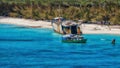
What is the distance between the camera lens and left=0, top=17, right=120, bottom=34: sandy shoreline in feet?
420

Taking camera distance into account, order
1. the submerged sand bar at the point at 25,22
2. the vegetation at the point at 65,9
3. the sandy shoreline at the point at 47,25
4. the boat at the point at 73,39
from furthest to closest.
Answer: the submerged sand bar at the point at 25,22, the vegetation at the point at 65,9, the sandy shoreline at the point at 47,25, the boat at the point at 73,39

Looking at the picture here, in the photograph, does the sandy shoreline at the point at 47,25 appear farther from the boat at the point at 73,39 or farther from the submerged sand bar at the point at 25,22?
the boat at the point at 73,39

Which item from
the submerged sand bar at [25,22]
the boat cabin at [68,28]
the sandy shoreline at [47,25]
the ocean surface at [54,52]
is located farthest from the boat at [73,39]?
the submerged sand bar at [25,22]

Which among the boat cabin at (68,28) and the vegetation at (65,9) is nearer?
the boat cabin at (68,28)

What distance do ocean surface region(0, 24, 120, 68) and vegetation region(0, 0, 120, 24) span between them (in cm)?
2139

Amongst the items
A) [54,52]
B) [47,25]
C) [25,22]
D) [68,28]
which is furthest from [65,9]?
[54,52]

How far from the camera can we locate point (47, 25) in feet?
477

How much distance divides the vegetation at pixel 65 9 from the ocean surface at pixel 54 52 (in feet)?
70.2

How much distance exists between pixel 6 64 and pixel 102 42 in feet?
112

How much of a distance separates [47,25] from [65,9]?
47.2 feet

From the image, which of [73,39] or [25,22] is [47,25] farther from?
[73,39]

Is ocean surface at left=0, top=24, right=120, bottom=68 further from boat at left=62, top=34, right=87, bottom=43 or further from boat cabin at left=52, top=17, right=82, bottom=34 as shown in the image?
boat cabin at left=52, top=17, right=82, bottom=34

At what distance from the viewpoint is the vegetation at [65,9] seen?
144 m

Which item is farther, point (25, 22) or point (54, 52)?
point (25, 22)
